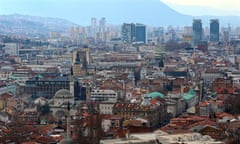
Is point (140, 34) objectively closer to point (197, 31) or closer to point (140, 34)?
point (140, 34)

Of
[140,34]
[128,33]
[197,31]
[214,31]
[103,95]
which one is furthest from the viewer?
[140,34]

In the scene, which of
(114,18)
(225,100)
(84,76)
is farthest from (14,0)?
(225,100)

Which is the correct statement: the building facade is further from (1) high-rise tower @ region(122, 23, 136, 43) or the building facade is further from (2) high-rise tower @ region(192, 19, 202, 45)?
(2) high-rise tower @ region(192, 19, 202, 45)

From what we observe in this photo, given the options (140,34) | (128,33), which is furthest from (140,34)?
(128,33)

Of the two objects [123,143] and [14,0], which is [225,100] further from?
[14,0]

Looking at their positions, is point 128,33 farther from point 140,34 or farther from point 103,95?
point 103,95

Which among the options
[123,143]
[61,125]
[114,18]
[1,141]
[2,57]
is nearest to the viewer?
[123,143]

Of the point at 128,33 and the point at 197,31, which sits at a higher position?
the point at 197,31

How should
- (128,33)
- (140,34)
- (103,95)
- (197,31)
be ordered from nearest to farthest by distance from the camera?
(103,95) < (128,33) < (197,31) < (140,34)

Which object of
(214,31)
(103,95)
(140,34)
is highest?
(214,31)

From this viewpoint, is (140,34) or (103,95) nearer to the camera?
(103,95)

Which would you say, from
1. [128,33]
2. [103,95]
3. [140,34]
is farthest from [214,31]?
[103,95]
